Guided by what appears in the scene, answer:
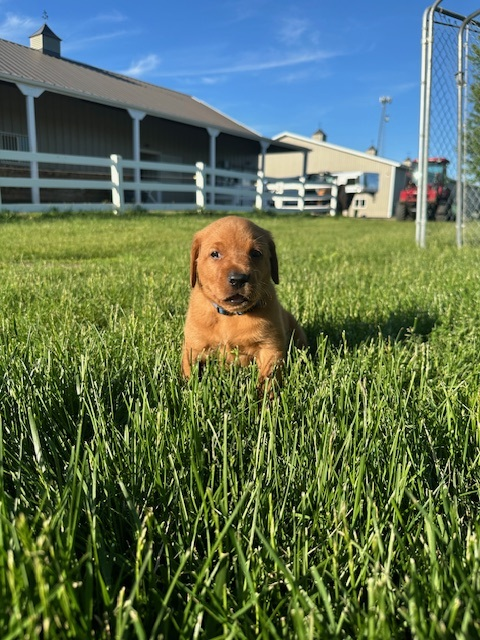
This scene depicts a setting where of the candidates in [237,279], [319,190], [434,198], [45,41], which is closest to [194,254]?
[237,279]

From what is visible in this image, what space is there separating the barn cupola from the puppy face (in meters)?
22.9

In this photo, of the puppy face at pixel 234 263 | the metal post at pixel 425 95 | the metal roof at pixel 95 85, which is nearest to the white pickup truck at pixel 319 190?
the metal roof at pixel 95 85

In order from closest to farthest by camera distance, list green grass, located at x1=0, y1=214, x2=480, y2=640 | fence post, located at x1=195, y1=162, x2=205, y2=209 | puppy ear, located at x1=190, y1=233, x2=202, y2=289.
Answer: green grass, located at x1=0, y1=214, x2=480, y2=640 < puppy ear, located at x1=190, y1=233, x2=202, y2=289 < fence post, located at x1=195, y1=162, x2=205, y2=209

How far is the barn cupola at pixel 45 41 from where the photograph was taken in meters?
20.6

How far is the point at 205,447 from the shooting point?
152 cm

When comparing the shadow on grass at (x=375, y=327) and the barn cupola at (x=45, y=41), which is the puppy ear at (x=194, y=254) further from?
the barn cupola at (x=45, y=41)

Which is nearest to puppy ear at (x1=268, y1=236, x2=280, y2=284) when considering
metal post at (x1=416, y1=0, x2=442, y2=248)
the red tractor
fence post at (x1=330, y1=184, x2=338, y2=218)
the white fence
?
metal post at (x1=416, y1=0, x2=442, y2=248)

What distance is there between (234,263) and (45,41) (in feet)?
77.2

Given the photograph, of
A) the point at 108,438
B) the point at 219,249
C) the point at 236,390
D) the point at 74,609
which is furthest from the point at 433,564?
the point at 219,249

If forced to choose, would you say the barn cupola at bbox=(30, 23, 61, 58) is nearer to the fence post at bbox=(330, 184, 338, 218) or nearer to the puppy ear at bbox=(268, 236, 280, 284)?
the fence post at bbox=(330, 184, 338, 218)

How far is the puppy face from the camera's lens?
2.20m

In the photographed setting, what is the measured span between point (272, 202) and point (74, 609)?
30.3 meters

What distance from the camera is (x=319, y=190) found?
2770cm

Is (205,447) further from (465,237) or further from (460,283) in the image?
(465,237)
